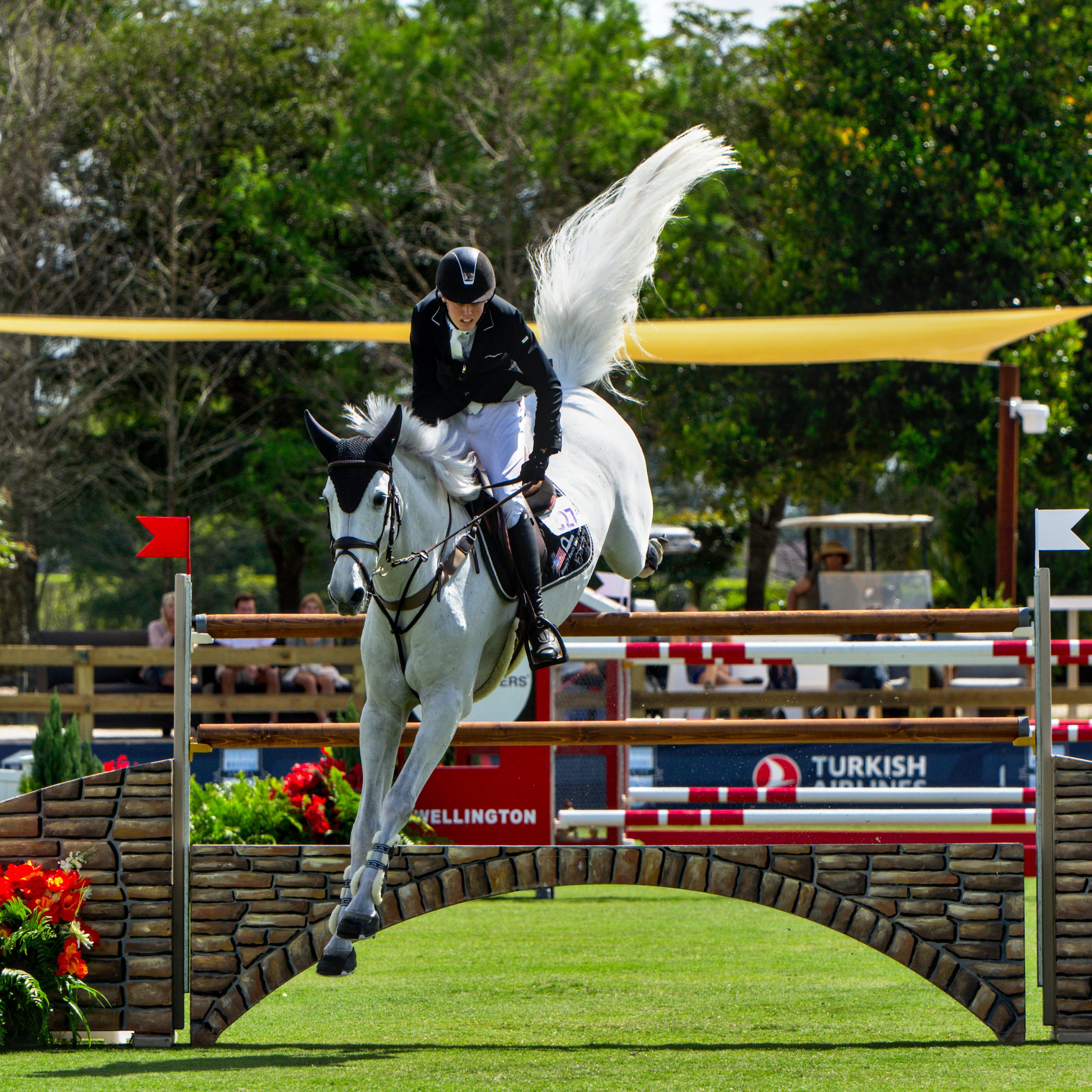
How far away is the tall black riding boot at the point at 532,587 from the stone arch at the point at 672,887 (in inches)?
34.5

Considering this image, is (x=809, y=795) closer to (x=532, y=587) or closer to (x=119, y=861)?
(x=532, y=587)

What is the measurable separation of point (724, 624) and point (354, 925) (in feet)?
6.06

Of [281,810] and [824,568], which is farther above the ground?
[824,568]

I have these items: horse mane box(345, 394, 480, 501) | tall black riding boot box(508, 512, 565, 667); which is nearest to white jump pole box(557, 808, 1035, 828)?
tall black riding boot box(508, 512, 565, 667)

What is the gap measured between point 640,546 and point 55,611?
29092 millimetres

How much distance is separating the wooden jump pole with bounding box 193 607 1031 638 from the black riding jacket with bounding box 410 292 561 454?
0.81 metres

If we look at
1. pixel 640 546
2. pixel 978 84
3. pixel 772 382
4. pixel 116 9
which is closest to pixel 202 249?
A: pixel 116 9

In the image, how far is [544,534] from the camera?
14.5 ft

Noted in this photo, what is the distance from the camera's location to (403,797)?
12.7ft

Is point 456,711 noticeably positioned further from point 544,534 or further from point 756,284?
point 756,284

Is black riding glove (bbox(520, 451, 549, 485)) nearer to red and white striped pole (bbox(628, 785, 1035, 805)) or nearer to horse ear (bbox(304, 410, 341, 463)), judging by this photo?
horse ear (bbox(304, 410, 341, 463))

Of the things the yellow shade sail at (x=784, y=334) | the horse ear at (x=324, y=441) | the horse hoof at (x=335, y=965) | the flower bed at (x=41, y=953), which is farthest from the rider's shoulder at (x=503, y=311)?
the yellow shade sail at (x=784, y=334)

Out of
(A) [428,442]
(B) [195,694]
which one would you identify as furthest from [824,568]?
(A) [428,442]

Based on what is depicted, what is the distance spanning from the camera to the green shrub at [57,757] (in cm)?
651
